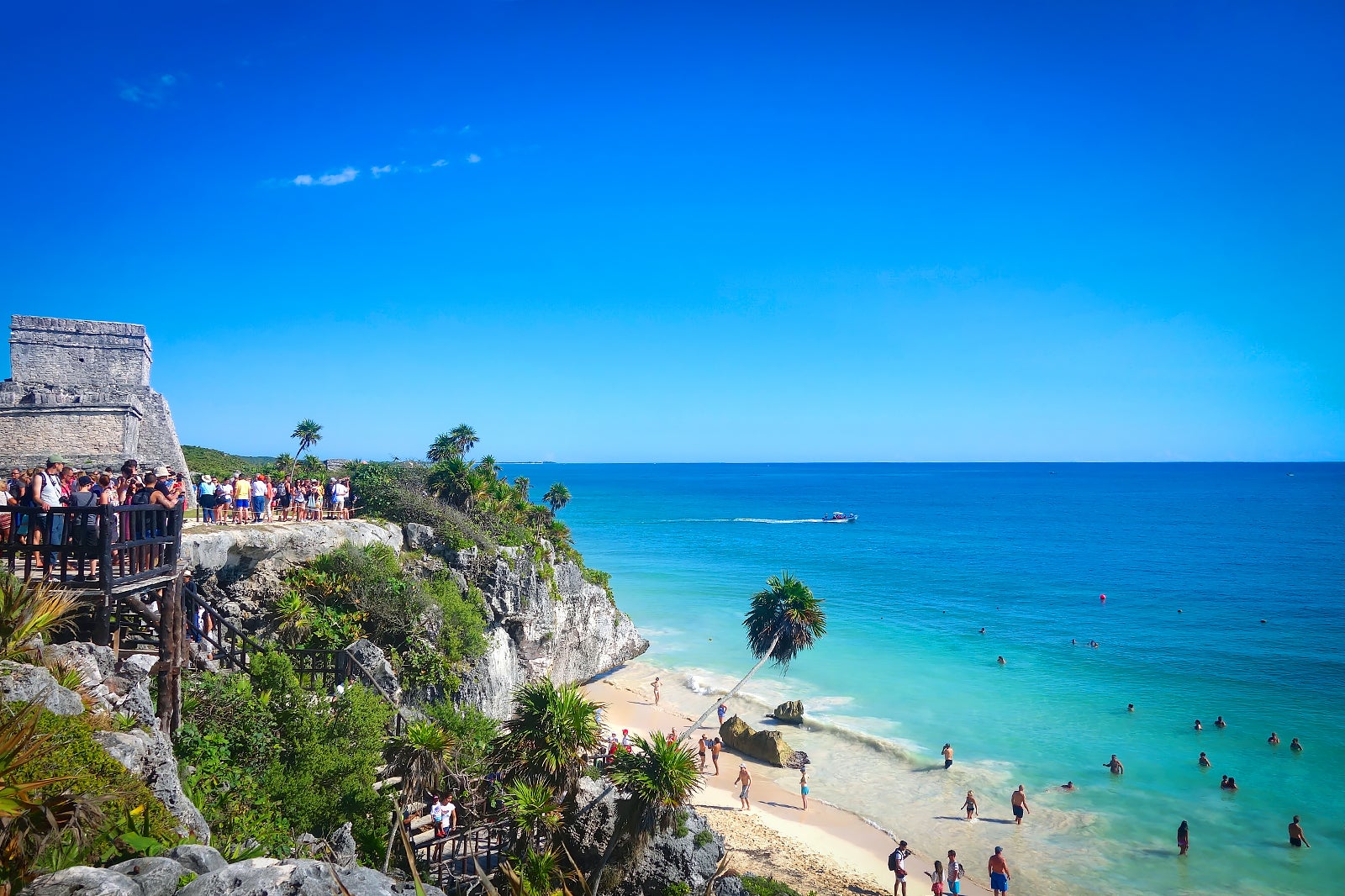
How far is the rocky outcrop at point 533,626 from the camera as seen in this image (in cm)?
2353

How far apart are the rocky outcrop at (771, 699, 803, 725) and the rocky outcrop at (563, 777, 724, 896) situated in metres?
16.5

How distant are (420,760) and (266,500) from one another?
11778mm

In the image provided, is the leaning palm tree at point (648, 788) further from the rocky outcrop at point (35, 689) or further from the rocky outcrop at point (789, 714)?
the rocky outcrop at point (789, 714)

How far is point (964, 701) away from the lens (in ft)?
108

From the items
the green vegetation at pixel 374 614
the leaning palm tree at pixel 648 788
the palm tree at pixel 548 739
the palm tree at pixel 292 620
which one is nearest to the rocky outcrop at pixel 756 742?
the green vegetation at pixel 374 614

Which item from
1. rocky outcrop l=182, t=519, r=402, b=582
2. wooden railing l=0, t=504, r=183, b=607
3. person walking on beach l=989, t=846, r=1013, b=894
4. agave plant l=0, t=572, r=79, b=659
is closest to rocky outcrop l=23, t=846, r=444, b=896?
agave plant l=0, t=572, r=79, b=659

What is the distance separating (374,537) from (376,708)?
10397 mm

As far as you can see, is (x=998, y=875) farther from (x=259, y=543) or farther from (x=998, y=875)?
(x=259, y=543)

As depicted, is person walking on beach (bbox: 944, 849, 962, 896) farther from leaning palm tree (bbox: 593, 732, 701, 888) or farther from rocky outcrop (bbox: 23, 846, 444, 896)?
rocky outcrop (bbox: 23, 846, 444, 896)

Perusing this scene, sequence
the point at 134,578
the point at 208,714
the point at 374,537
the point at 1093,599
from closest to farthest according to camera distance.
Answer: the point at 134,578 < the point at 208,714 < the point at 374,537 < the point at 1093,599

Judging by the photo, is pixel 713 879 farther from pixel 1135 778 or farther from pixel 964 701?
pixel 964 701

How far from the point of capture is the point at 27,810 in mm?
4969

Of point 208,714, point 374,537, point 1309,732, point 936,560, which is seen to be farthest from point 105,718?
point 936,560

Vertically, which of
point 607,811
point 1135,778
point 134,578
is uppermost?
point 134,578
